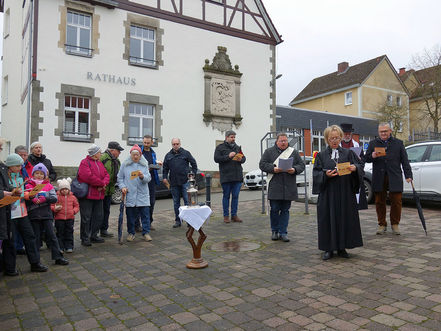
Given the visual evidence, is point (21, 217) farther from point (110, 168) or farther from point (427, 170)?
point (427, 170)

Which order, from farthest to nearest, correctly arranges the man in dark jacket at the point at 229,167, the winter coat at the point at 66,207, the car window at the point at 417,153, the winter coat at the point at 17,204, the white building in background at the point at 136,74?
the white building in background at the point at 136,74, the car window at the point at 417,153, the man in dark jacket at the point at 229,167, the winter coat at the point at 66,207, the winter coat at the point at 17,204

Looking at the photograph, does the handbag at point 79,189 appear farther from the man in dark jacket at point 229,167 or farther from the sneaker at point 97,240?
the man in dark jacket at point 229,167

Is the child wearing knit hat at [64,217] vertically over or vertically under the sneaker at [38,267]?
over

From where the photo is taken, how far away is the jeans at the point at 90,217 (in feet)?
20.6

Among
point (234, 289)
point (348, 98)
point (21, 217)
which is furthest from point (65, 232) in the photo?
point (348, 98)

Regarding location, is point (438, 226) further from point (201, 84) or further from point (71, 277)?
point (201, 84)

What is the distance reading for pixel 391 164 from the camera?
665 cm

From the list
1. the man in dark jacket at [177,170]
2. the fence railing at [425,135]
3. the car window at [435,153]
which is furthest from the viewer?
the fence railing at [425,135]

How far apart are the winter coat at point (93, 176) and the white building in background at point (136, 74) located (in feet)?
31.1

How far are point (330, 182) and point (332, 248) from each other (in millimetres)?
901

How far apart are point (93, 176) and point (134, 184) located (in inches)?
28.8

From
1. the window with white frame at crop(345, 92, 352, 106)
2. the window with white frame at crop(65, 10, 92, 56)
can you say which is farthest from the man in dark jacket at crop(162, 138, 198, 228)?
the window with white frame at crop(345, 92, 352, 106)

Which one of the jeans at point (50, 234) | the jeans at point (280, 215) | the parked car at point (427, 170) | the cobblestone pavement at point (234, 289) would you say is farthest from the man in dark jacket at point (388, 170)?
the jeans at point (50, 234)

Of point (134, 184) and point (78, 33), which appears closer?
point (134, 184)
